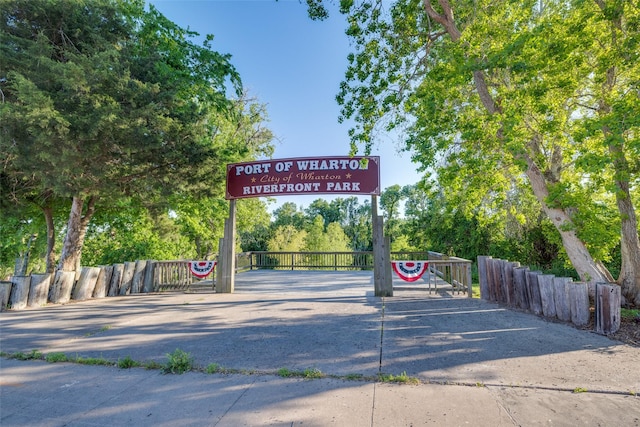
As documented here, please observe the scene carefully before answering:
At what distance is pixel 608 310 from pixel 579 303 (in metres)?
0.39

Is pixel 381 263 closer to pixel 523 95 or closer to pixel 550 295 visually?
pixel 550 295

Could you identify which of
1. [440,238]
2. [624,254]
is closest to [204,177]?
[624,254]

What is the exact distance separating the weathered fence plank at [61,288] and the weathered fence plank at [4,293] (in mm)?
767

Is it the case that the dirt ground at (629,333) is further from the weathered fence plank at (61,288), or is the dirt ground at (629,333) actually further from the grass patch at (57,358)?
the weathered fence plank at (61,288)

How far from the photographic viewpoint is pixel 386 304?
274 inches

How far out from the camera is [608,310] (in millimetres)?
4711

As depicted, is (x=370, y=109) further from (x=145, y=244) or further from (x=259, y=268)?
(x=145, y=244)

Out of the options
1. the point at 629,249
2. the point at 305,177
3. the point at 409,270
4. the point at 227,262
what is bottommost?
the point at 409,270

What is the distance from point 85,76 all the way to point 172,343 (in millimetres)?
5921

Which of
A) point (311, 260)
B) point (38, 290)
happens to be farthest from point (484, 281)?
point (38, 290)

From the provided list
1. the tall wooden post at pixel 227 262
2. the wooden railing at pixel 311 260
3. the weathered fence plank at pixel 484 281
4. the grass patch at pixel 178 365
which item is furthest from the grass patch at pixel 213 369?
the wooden railing at pixel 311 260

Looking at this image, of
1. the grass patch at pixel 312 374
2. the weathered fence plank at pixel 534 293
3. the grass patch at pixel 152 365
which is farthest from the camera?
the weathered fence plank at pixel 534 293

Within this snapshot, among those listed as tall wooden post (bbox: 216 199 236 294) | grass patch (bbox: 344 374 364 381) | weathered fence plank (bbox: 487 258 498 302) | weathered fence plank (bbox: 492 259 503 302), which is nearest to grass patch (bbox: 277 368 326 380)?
grass patch (bbox: 344 374 364 381)

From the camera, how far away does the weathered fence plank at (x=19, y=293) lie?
6570mm
